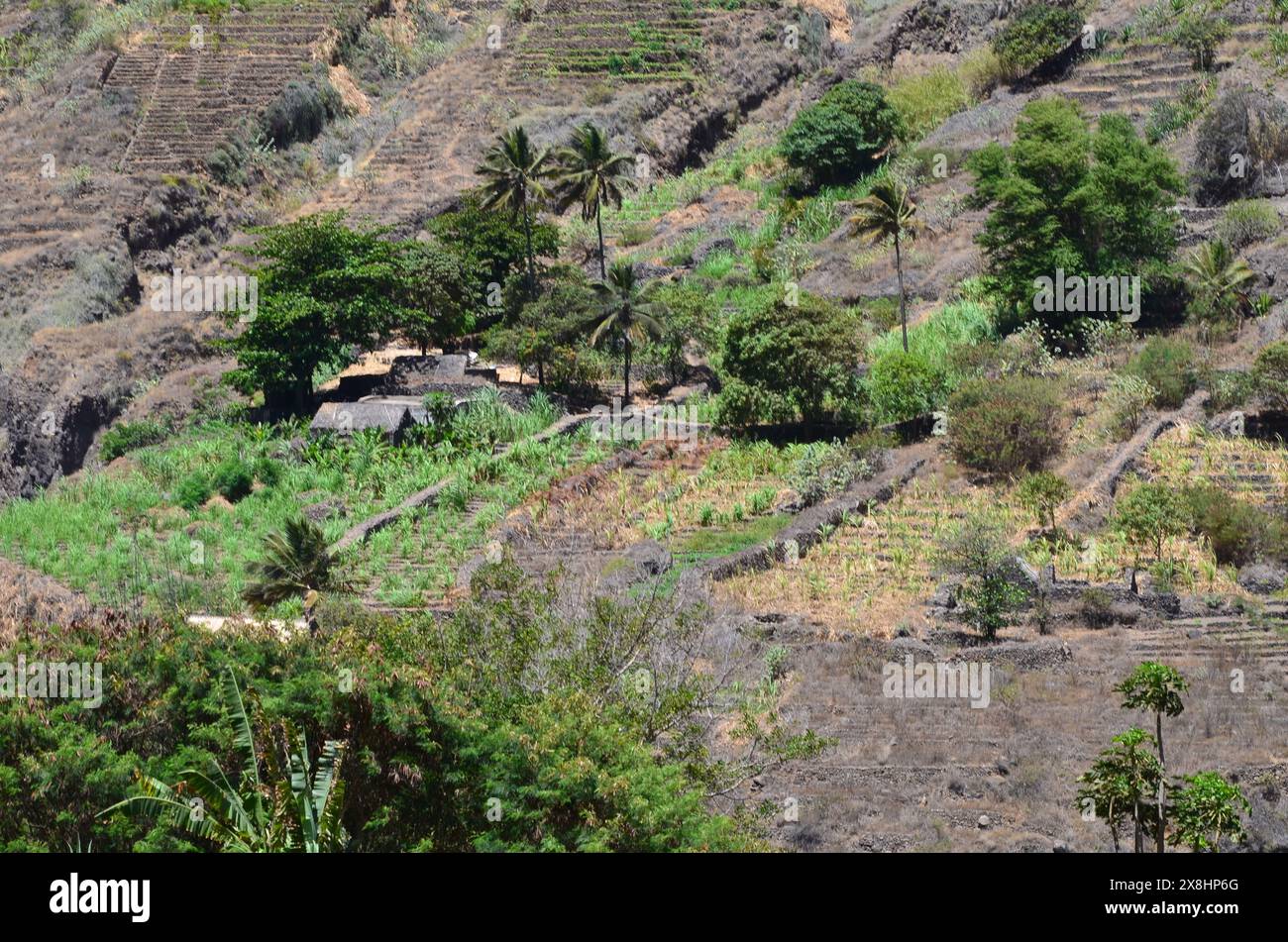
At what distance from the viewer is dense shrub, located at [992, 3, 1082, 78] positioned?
6378cm

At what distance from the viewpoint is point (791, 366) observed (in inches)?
1724

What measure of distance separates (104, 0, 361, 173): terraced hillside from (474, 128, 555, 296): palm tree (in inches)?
636

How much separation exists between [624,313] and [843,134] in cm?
1649

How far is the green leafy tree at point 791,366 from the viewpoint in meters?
43.8

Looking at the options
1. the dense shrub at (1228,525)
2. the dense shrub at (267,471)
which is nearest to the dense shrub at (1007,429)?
the dense shrub at (1228,525)

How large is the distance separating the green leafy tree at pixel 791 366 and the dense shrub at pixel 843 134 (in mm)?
17139

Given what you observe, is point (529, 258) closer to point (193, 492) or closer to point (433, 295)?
point (433, 295)

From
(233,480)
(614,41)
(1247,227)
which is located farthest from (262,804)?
(614,41)

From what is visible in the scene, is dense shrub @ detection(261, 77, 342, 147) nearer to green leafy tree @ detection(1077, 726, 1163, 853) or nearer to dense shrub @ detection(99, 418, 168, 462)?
dense shrub @ detection(99, 418, 168, 462)

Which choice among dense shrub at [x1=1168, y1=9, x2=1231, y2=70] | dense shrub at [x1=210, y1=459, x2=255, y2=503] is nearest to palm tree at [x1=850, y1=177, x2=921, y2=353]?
dense shrub at [x1=1168, y1=9, x2=1231, y2=70]

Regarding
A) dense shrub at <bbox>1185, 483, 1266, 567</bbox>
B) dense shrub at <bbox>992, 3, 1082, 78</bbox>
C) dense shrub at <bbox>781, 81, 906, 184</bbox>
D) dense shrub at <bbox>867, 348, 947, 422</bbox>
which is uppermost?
dense shrub at <bbox>992, 3, 1082, 78</bbox>

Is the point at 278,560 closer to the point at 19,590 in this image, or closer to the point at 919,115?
the point at 19,590

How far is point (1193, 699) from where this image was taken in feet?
94.1

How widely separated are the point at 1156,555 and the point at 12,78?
54.3m
